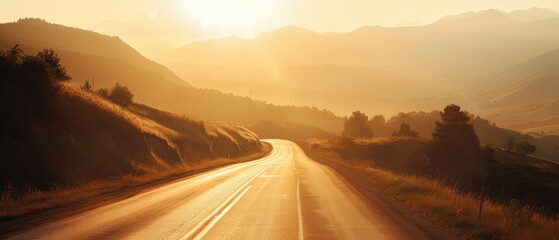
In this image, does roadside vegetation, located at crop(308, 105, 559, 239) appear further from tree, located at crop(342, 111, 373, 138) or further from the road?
tree, located at crop(342, 111, 373, 138)

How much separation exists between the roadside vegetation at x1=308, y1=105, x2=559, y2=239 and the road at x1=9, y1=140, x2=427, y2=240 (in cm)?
221

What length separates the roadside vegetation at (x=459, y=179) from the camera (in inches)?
595

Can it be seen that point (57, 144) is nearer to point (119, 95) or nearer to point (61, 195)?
point (61, 195)

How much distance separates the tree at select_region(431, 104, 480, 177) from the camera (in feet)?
342

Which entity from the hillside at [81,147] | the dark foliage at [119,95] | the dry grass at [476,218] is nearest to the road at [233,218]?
the dry grass at [476,218]

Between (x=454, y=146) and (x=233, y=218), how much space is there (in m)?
106

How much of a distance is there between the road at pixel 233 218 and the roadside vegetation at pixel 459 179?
7.24 ft

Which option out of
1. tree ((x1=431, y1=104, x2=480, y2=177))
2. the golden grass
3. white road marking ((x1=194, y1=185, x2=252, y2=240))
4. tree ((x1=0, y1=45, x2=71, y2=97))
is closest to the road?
white road marking ((x1=194, y1=185, x2=252, y2=240))

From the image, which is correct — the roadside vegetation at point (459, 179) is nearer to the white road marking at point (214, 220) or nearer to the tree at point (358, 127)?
the white road marking at point (214, 220)

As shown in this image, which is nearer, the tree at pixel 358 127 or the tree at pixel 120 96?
the tree at pixel 120 96

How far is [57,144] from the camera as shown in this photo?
24.2 meters

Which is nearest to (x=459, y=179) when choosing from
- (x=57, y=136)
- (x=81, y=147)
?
(x=81, y=147)

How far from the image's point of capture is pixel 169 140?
4206cm

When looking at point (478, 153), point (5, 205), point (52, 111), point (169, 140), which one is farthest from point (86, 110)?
point (478, 153)
